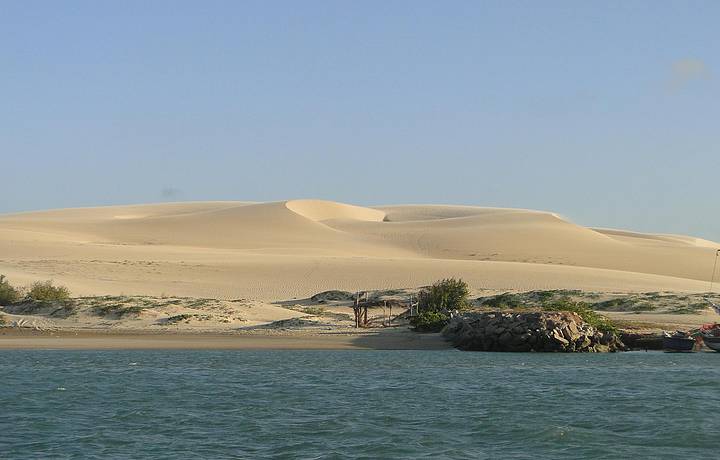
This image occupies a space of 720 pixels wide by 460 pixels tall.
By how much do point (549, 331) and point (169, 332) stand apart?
13701mm

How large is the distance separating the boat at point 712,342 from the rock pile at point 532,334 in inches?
123

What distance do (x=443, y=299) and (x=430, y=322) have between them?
12.2 feet

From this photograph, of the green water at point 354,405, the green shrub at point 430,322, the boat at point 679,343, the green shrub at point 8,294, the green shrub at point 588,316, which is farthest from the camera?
the green shrub at point 8,294

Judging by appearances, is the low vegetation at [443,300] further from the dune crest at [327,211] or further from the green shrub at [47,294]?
the dune crest at [327,211]

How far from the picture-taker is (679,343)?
115 ft

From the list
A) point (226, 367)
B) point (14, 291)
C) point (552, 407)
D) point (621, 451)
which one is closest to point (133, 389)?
point (226, 367)

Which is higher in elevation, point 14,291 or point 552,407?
point 14,291

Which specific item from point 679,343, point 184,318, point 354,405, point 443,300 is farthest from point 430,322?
point 354,405

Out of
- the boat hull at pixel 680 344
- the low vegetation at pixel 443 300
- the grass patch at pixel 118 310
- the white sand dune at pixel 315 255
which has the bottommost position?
the boat hull at pixel 680 344

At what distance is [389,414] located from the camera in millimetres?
22500

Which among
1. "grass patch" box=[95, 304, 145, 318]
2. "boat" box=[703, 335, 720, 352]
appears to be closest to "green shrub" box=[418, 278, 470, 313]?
"boat" box=[703, 335, 720, 352]

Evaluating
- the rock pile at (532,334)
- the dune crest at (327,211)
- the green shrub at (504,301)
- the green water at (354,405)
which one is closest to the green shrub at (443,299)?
the green shrub at (504,301)

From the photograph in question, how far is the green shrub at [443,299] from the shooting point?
1658 inches

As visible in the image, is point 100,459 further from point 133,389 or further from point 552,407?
point 552,407
